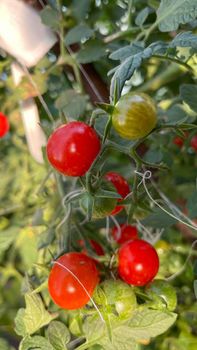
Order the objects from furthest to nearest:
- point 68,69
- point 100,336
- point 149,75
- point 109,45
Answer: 1. point 149,75
2. point 68,69
3. point 109,45
4. point 100,336

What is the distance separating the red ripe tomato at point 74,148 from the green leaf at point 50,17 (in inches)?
15.8

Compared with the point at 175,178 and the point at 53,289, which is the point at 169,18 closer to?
the point at 53,289

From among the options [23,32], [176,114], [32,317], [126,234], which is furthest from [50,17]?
[32,317]

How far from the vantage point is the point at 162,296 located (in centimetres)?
65

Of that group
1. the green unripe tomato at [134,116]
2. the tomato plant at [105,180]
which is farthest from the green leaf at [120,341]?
the green unripe tomato at [134,116]

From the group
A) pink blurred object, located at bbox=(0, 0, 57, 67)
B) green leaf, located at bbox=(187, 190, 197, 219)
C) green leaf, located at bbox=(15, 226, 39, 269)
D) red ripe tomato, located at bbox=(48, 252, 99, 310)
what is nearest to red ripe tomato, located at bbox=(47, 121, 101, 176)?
red ripe tomato, located at bbox=(48, 252, 99, 310)

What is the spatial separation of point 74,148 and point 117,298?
18 centimetres

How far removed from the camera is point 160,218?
0.70m

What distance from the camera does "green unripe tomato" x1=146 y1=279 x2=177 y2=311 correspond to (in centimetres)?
64

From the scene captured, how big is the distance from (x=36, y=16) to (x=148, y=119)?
0.52 metres

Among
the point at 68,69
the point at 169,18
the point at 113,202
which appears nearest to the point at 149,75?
the point at 68,69

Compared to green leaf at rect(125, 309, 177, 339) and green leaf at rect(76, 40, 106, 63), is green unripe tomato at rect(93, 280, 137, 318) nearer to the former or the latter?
green leaf at rect(125, 309, 177, 339)

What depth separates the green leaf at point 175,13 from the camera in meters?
0.60

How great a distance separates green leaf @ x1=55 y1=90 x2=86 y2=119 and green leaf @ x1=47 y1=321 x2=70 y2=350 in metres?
0.34
